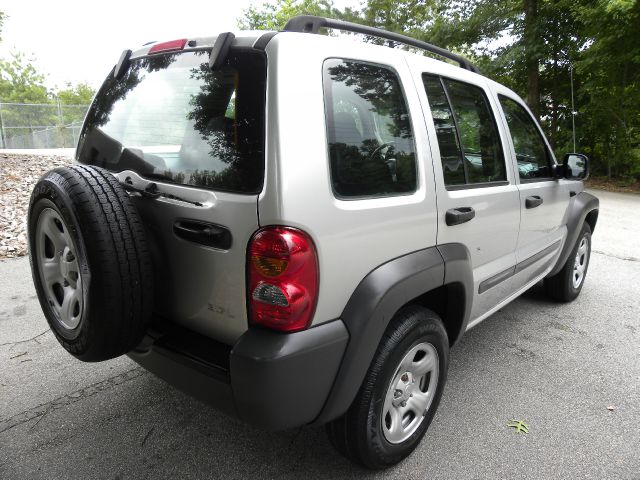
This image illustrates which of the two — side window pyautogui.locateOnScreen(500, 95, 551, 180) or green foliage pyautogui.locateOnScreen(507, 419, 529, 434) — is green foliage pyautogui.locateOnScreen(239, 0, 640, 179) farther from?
green foliage pyautogui.locateOnScreen(507, 419, 529, 434)

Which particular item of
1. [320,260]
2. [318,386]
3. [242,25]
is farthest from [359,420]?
[242,25]

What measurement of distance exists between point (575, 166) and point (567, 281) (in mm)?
1140

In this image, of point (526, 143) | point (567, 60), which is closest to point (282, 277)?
point (526, 143)

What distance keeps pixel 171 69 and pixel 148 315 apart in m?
1.07

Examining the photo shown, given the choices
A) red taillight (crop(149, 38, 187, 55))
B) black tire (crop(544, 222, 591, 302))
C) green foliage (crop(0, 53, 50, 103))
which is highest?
green foliage (crop(0, 53, 50, 103))

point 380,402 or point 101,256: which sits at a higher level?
point 101,256

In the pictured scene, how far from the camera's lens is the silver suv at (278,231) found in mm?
1577

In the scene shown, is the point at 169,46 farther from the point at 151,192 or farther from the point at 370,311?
the point at 370,311

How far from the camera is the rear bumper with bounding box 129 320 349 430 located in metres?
1.54

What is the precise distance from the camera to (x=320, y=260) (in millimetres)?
1589

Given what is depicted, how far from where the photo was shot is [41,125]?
65.0 ft

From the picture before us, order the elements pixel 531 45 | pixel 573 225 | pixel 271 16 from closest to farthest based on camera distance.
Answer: pixel 573 225 < pixel 531 45 < pixel 271 16

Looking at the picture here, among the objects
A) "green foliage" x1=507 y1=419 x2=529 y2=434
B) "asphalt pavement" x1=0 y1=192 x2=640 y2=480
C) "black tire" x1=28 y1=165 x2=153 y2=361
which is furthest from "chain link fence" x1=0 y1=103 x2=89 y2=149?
"green foliage" x1=507 y1=419 x2=529 y2=434

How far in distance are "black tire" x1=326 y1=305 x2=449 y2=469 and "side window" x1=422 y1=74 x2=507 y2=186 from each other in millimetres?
719
